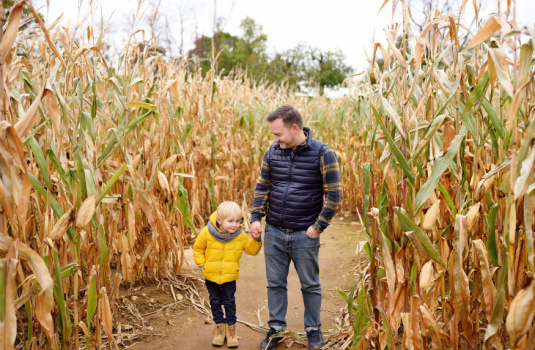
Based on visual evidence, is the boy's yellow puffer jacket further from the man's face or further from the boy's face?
the man's face

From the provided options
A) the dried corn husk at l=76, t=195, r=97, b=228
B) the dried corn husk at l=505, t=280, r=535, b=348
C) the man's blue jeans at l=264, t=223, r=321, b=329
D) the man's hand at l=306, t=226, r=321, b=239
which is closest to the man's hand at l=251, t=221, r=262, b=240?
the man's blue jeans at l=264, t=223, r=321, b=329

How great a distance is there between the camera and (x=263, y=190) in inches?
113

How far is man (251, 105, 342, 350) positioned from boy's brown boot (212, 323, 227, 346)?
27 cm

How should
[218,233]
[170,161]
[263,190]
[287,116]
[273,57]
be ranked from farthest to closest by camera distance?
1. [273,57]
2. [170,161]
3. [263,190]
4. [218,233]
5. [287,116]

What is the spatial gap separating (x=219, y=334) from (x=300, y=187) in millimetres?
1093

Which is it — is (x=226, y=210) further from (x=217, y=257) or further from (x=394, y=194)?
(x=394, y=194)

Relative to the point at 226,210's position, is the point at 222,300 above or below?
below

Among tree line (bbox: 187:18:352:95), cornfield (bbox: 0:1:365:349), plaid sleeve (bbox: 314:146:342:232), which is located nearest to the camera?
cornfield (bbox: 0:1:365:349)

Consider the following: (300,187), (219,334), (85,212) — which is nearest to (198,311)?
(219,334)

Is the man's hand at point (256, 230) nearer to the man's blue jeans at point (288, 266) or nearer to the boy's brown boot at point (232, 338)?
the man's blue jeans at point (288, 266)

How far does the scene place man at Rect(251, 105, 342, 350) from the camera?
2586 mm

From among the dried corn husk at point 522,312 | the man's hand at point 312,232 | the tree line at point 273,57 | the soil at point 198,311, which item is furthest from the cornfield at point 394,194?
the tree line at point 273,57

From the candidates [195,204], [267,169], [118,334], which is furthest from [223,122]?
[118,334]

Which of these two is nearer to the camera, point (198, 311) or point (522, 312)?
point (522, 312)
